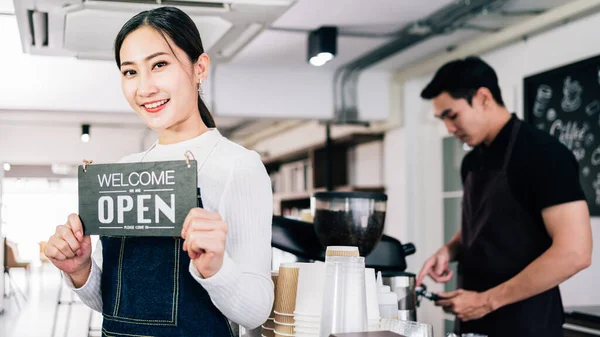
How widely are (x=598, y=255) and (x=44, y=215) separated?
8.93 feet

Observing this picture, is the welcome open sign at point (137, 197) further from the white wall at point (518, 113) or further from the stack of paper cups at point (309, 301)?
the white wall at point (518, 113)

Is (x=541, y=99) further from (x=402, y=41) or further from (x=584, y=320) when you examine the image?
(x=584, y=320)

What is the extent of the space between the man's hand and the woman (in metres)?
1.11

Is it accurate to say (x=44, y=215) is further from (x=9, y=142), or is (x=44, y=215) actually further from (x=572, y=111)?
(x=9, y=142)

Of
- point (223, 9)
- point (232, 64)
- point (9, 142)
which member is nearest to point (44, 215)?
point (223, 9)

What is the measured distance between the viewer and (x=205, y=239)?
0.97 metres

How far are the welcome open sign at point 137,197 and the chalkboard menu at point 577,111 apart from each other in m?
2.78

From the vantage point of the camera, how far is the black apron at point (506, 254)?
2.12m

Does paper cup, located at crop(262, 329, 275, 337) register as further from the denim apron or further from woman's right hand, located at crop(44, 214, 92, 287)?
woman's right hand, located at crop(44, 214, 92, 287)

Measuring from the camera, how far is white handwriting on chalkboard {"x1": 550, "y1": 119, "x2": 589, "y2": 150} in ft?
11.1

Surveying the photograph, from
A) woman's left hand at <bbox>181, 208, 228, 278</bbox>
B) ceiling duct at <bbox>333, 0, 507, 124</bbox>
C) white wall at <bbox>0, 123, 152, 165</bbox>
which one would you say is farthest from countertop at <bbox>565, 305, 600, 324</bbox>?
white wall at <bbox>0, 123, 152, 165</bbox>

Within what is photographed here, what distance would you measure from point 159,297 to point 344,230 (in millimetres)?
629

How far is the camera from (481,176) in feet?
7.63

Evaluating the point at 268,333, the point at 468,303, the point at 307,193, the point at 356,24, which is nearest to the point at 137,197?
the point at 268,333
